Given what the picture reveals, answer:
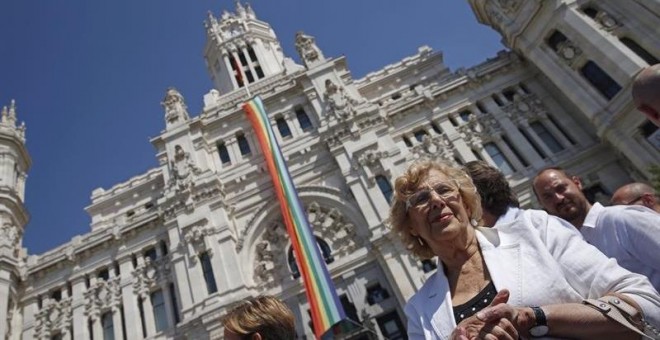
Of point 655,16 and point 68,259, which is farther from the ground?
point 68,259

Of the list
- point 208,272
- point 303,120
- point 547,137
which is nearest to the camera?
point 208,272

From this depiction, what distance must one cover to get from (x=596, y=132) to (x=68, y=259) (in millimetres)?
27380

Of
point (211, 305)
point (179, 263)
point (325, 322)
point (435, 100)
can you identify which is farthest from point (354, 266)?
point (435, 100)

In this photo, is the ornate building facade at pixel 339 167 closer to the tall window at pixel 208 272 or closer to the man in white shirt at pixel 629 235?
the tall window at pixel 208 272

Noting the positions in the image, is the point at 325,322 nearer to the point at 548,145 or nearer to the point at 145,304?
the point at 145,304

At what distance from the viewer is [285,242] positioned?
68.2ft

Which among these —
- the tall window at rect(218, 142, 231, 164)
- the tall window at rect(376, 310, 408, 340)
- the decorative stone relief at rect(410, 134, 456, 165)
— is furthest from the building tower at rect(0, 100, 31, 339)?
the decorative stone relief at rect(410, 134, 456, 165)

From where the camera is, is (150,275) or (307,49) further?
(307,49)

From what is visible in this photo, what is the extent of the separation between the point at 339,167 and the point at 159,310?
37.0 feet

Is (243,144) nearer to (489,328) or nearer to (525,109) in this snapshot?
(525,109)

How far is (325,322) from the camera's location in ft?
48.6

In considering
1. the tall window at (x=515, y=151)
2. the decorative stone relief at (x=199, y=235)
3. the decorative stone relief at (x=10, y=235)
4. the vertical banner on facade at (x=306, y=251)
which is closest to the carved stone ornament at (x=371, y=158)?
the vertical banner on facade at (x=306, y=251)

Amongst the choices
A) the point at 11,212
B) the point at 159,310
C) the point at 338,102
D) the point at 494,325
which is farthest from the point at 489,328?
the point at 11,212

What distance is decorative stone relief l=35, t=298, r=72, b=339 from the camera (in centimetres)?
2111
